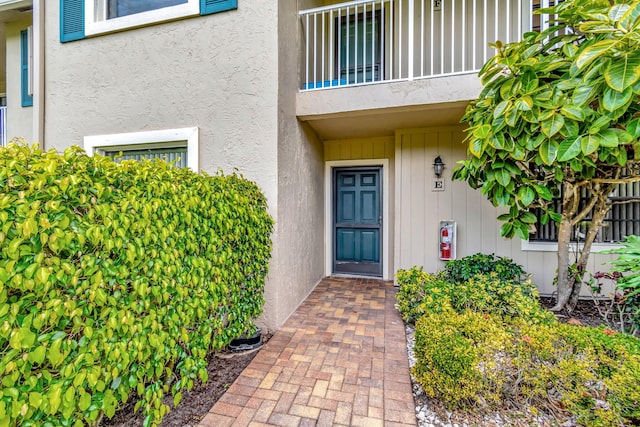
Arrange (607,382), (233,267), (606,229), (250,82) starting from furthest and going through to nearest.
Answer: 1. (606,229)
2. (250,82)
3. (233,267)
4. (607,382)

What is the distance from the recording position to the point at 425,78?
3.79 meters

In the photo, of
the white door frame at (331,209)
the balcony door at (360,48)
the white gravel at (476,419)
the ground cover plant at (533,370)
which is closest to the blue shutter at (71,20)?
the balcony door at (360,48)

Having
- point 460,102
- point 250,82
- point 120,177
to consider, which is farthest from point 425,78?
point 120,177

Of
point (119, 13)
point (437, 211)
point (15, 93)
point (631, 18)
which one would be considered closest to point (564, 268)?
point (437, 211)

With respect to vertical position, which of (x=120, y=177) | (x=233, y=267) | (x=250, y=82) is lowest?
(x=233, y=267)

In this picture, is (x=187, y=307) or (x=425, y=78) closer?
(x=187, y=307)

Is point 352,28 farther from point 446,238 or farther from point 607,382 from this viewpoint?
point 607,382

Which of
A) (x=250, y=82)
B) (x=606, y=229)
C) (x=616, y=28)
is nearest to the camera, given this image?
(x=616, y=28)

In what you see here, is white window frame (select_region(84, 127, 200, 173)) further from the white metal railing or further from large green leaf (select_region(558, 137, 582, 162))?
large green leaf (select_region(558, 137, 582, 162))

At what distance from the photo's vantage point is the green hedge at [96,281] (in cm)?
123

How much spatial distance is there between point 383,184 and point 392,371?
3.79 meters

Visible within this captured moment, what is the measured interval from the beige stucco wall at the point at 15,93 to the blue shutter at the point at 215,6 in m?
4.36

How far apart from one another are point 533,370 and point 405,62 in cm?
488

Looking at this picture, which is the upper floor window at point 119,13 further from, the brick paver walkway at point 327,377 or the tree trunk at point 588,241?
the tree trunk at point 588,241
